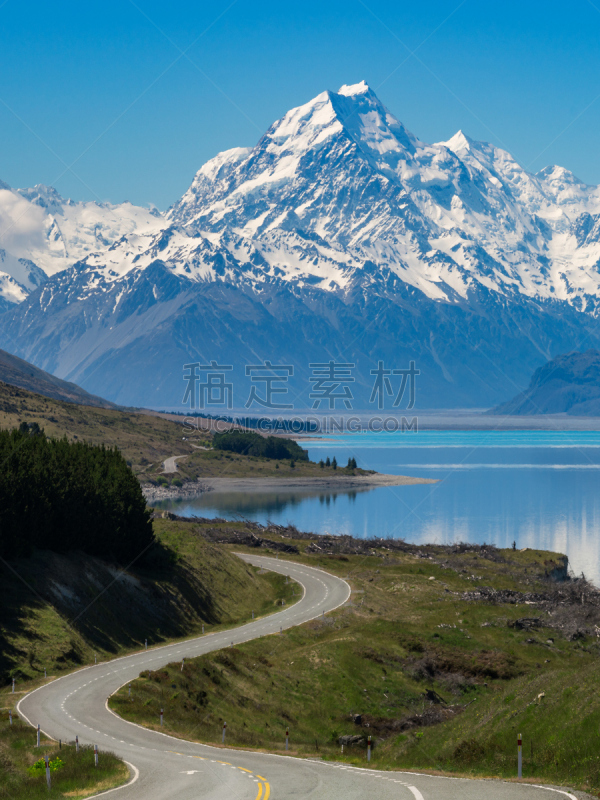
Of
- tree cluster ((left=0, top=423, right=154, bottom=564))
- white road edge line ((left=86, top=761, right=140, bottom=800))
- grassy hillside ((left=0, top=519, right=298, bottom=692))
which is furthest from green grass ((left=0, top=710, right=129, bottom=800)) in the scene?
tree cluster ((left=0, top=423, right=154, bottom=564))

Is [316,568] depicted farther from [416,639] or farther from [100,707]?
[100,707]

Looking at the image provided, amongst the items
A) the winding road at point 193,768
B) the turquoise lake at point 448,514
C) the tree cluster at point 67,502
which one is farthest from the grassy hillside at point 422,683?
the turquoise lake at point 448,514

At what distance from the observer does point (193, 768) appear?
2884cm

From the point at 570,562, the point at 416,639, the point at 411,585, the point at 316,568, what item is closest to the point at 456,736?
the point at 416,639

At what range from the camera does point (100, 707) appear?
39.2m

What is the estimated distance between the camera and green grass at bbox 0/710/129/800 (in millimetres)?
25453

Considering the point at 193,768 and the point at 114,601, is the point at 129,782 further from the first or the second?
the point at 114,601

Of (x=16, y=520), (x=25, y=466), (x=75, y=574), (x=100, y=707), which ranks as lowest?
(x=100, y=707)

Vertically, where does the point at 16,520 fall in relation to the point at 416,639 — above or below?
above

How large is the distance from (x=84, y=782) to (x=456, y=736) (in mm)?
14947

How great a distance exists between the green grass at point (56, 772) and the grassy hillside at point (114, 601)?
14072mm

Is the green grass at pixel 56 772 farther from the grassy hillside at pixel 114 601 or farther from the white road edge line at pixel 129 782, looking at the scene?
the grassy hillside at pixel 114 601

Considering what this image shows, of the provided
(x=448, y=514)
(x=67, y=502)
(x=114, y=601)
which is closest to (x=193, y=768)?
(x=114, y=601)

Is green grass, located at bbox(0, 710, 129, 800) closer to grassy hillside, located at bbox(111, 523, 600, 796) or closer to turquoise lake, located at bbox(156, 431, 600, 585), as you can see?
grassy hillside, located at bbox(111, 523, 600, 796)
